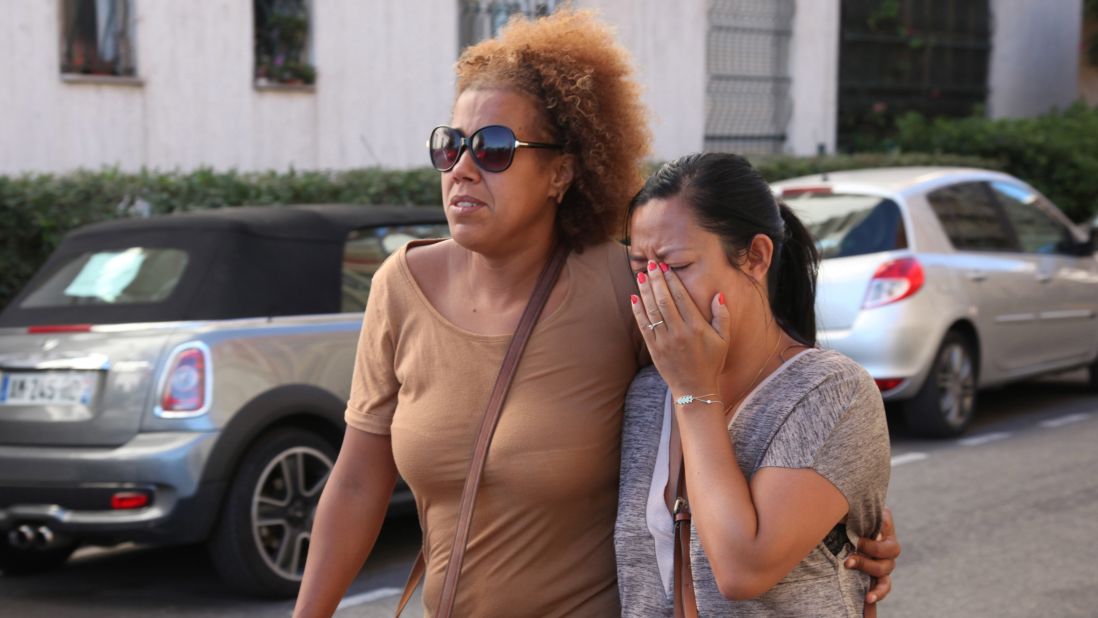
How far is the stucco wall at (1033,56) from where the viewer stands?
22641mm

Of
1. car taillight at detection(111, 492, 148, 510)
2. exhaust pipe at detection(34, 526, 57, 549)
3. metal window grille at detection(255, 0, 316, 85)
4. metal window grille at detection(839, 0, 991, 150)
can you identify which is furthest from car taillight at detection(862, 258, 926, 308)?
metal window grille at detection(839, 0, 991, 150)

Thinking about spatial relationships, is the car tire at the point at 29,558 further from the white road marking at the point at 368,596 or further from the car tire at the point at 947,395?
the car tire at the point at 947,395

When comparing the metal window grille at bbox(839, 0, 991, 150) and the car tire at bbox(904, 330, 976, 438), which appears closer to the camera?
the car tire at bbox(904, 330, 976, 438)

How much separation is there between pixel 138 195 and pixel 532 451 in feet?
26.1

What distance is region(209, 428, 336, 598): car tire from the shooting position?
5590 millimetres

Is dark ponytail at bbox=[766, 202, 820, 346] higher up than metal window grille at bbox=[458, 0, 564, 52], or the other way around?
metal window grille at bbox=[458, 0, 564, 52]

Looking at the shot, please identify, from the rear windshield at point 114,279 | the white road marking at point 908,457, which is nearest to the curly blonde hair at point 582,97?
the rear windshield at point 114,279

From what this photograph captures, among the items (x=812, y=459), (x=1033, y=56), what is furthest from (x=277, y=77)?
(x=1033, y=56)

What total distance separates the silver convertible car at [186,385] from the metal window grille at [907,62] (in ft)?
49.3

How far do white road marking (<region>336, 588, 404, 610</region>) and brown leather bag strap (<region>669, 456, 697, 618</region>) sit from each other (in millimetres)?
3691

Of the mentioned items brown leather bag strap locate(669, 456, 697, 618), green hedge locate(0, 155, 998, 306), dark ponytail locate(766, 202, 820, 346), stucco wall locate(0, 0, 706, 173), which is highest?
stucco wall locate(0, 0, 706, 173)

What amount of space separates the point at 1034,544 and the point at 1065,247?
4090 millimetres

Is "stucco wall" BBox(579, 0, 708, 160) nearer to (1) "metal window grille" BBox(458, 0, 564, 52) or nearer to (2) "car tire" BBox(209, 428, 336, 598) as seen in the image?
(1) "metal window grille" BBox(458, 0, 564, 52)

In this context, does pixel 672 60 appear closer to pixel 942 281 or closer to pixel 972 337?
pixel 972 337
